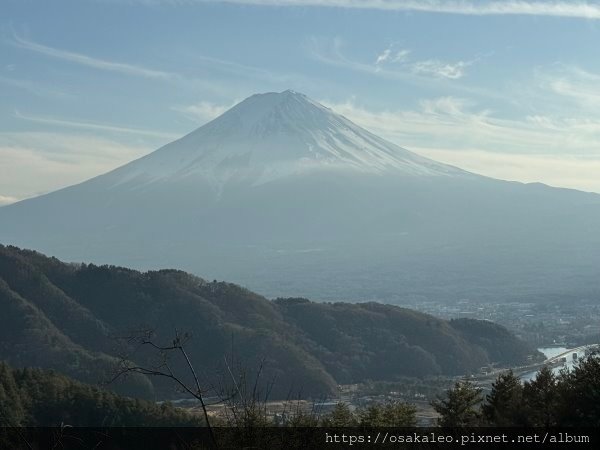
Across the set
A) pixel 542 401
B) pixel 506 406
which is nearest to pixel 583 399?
pixel 542 401

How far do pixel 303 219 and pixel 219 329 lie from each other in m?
97.2

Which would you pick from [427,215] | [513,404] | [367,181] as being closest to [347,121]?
[367,181]

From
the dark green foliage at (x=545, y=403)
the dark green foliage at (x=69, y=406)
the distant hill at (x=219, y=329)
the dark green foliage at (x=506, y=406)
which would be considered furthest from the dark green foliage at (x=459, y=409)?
the distant hill at (x=219, y=329)

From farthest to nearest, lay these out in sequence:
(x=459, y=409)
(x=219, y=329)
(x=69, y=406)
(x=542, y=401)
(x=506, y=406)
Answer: (x=219, y=329) < (x=69, y=406) < (x=459, y=409) < (x=506, y=406) < (x=542, y=401)

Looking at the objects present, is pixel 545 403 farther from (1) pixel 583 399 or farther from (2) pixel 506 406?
(2) pixel 506 406

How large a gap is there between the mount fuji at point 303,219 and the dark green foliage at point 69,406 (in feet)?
214

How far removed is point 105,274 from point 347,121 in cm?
11161

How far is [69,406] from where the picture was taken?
26.6m

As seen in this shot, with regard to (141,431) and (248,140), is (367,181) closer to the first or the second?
(248,140)

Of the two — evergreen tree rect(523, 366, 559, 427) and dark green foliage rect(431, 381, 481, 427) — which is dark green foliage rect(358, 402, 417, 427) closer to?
dark green foliage rect(431, 381, 481, 427)

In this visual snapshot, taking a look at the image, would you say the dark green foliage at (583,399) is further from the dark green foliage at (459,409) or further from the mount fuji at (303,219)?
the mount fuji at (303,219)

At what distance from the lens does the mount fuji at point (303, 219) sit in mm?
105812

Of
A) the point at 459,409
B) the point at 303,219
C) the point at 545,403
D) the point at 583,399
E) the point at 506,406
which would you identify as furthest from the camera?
the point at 303,219

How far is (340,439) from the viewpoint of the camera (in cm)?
853
